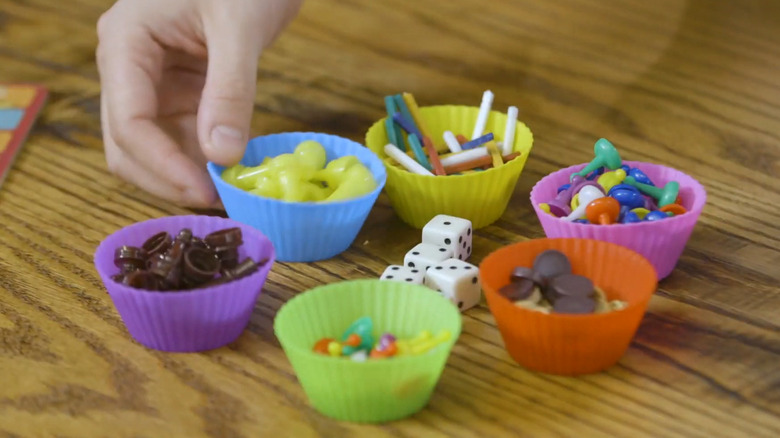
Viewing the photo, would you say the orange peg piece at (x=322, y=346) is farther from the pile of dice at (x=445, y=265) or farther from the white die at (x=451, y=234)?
the white die at (x=451, y=234)

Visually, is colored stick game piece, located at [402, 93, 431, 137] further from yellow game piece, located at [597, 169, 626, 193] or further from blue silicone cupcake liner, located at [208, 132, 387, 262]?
yellow game piece, located at [597, 169, 626, 193]

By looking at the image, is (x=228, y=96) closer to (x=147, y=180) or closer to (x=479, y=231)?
(x=147, y=180)

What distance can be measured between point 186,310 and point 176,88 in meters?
0.50

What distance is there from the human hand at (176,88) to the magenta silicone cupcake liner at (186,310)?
0.19 m

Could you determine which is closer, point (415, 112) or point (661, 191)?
point (661, 191)

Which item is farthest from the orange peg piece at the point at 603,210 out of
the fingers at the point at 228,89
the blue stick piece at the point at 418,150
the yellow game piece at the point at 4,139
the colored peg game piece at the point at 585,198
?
the yellow game piece at the point at 4,139

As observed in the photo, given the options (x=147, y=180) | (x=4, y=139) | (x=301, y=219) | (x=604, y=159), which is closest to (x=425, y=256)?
(x=301, y=219)

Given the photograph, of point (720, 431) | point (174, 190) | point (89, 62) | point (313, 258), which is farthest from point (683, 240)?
point (89, 62)

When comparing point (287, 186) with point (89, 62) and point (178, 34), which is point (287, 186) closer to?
point (178, 34)

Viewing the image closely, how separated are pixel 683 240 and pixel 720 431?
27 cm

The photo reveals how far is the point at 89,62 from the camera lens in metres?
1.63

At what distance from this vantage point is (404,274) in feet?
3.25

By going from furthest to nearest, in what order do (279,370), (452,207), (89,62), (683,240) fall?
(89,62)
(452,207)
(683,240)
(279,370)

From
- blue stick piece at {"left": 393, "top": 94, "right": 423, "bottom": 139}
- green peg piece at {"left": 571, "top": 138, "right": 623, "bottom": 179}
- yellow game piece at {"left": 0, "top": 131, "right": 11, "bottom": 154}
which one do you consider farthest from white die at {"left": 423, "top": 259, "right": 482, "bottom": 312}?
yellow game piece at {"left": 0, "top": 131, "right": 11, "bottom": 154}
